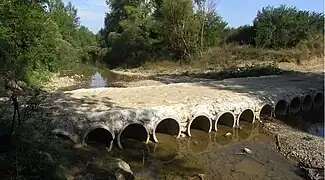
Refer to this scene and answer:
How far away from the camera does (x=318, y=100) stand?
2167 cm

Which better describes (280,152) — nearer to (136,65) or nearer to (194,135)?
(194,135)

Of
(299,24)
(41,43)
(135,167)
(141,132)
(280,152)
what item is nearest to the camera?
(135,167)

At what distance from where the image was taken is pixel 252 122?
17.0 m

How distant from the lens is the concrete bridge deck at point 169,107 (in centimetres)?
1236

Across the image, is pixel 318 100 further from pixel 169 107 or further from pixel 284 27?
pixel 284 27

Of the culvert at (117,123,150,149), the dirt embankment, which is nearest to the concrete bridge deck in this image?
the culvert at (117,123,150,149)

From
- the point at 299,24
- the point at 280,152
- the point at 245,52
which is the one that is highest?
the point at 299,24

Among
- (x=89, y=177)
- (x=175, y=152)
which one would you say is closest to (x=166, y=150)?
(x=175, y=152)

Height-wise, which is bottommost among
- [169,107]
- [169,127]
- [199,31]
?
[169,127]

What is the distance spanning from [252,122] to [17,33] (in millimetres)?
12297

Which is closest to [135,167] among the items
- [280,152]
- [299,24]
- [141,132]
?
[141,132]

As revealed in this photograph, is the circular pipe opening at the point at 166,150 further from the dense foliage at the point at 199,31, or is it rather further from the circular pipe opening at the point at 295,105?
the dense foliage at the point at 199,31

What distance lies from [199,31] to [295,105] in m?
20.4

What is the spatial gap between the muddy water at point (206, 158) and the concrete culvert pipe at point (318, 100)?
757cm
